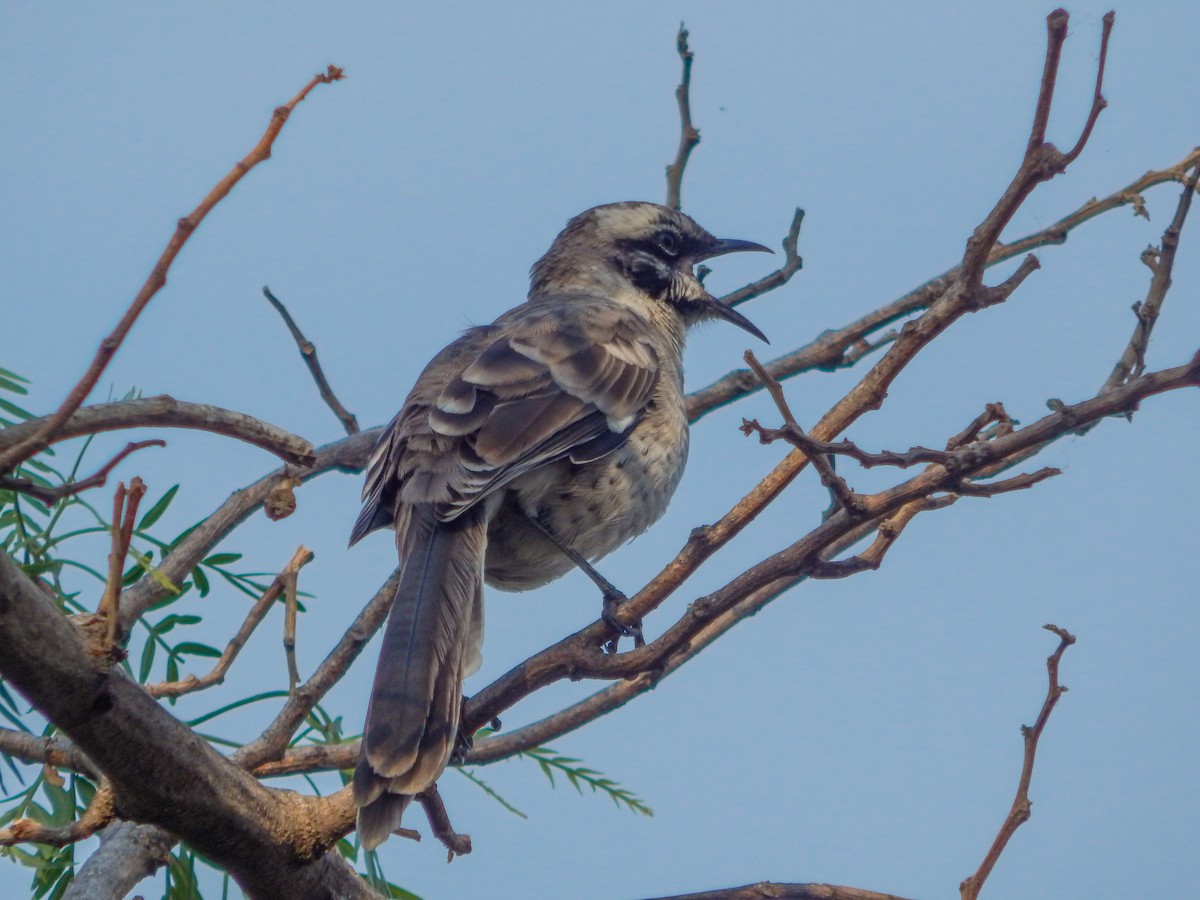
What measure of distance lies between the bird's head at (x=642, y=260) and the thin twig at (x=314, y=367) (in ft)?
5.77

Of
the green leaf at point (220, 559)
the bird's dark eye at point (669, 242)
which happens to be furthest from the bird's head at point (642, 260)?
the green leaf at point (220, 559)

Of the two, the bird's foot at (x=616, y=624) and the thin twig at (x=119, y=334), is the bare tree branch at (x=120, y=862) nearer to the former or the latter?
the bird's foot at (x=616, y=624)

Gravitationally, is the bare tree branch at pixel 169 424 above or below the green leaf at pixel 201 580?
below

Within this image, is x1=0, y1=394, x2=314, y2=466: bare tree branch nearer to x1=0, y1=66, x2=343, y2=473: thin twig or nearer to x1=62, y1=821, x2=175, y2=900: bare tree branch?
x1=0, y1=66, x2=343, y2=473: thin twig

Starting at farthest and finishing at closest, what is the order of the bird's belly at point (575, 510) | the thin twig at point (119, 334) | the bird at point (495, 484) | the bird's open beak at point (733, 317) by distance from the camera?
1. the bird's open beak at point (733, 317)
2. the bird's belly at point (575, 510)
3. the bird at point (495, 484)
4. the thin twig at point (119, 334)

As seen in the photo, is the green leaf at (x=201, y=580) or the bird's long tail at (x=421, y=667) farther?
the green leaf at (x=201, y=580)

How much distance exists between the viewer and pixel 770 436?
287 cm

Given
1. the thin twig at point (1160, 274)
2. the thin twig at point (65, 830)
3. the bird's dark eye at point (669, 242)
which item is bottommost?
the thin twig at point (65, 830)

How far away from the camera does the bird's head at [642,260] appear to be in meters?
6.73

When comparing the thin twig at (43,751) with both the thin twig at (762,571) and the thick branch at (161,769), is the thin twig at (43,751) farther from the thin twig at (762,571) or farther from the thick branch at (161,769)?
the thin twig at (762,571)

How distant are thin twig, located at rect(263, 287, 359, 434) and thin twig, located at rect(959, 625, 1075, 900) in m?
3.27

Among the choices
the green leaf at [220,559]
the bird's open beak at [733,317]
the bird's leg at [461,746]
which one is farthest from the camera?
the bird's open beak at [733,317]

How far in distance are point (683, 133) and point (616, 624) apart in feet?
8.72

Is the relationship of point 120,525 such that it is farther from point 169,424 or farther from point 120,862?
point 120,862
